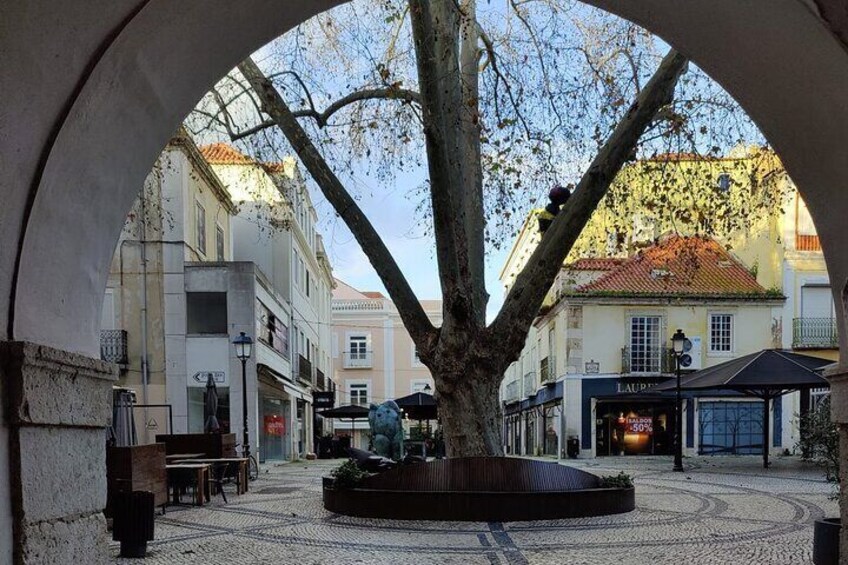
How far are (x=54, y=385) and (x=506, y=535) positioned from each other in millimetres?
5705

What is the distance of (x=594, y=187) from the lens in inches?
340

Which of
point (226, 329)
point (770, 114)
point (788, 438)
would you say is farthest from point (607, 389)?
point (770, 114)

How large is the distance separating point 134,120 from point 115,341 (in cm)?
1867

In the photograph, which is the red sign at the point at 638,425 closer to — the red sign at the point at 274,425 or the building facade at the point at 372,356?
the red sign at the point at 274,425

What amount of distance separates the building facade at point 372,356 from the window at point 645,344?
2564cm

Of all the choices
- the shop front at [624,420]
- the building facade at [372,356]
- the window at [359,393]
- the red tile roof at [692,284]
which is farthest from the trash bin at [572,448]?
the window at [359,393]

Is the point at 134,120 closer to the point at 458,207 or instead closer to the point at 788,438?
the point at 458,207

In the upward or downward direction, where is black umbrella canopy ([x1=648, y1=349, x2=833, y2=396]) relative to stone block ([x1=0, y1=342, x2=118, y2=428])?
downward

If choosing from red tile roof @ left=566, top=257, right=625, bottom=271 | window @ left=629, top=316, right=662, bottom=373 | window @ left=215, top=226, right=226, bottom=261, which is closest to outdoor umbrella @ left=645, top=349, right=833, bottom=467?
window @ left=629, top=316, right=662, bottom=373

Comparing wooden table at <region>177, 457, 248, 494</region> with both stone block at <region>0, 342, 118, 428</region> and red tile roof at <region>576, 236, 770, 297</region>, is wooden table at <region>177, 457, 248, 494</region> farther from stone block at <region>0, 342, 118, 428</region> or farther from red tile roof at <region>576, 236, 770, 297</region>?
red tile roof at <region>576, 236, 770, 297</region>

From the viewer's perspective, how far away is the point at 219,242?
25.7 metres

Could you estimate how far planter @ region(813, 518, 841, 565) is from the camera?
207 inches

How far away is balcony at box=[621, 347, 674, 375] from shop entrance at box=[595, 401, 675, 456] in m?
1.27

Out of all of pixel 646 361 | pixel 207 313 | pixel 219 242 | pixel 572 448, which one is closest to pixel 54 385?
pixel 207 313
